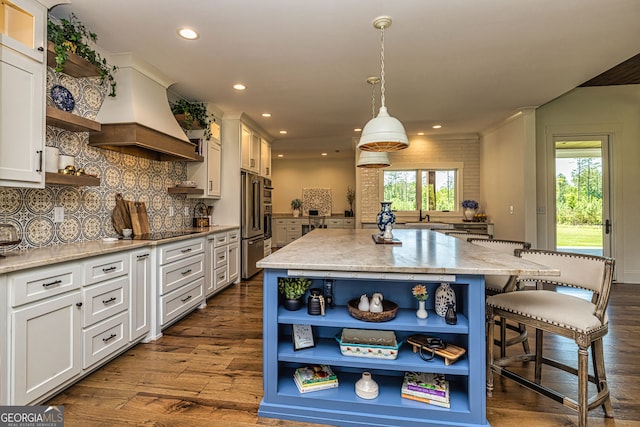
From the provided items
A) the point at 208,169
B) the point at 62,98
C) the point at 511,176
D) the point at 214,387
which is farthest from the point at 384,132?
the point at 511,176

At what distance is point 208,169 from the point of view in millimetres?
4270

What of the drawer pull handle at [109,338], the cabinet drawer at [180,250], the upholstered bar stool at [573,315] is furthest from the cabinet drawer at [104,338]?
the upholstered bar stool at [573,315]

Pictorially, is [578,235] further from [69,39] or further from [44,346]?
[69,39]

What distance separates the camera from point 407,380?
1771 millimetres

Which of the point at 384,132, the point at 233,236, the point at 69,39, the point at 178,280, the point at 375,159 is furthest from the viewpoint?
the point at 233,236

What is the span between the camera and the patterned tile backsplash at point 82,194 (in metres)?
2.18

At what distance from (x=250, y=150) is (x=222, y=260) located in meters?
1.93

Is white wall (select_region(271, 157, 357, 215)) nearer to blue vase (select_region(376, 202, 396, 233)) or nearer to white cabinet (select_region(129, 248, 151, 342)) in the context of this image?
blue vase (select_region(376, 202, 396, 233))

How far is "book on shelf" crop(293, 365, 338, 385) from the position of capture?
70.8 inches

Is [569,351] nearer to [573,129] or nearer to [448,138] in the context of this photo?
[573,129]

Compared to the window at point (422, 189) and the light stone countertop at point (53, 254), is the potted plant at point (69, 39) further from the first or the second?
the window at point (422, 189)

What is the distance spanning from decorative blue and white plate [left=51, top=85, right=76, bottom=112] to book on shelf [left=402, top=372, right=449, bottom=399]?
3.15m

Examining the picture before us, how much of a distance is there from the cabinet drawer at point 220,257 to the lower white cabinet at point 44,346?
198cm

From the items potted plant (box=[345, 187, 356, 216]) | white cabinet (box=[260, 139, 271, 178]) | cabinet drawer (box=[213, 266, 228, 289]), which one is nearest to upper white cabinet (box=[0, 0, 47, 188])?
cabinet drawer (box=[213, 266, 228, 289])
